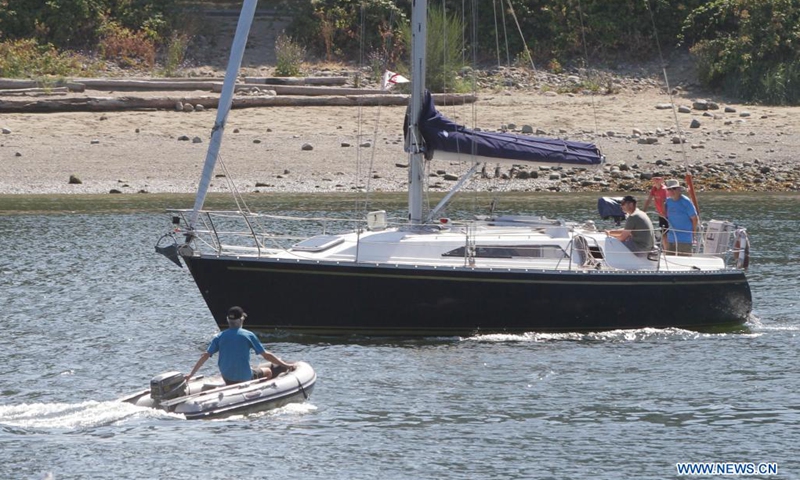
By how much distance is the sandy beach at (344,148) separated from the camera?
136 ft

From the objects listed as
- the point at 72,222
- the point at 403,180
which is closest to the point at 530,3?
the point at 403,180

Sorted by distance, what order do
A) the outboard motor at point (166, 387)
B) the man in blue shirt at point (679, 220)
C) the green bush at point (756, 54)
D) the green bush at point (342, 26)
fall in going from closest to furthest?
the outboard motor at point (166, 387) < the man in blue shirt at point (679, 220) < the green bush at point (756, 54) < the green bush at point (342, 26)

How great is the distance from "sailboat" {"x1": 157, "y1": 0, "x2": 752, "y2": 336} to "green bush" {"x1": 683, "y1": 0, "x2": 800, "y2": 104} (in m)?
25.3

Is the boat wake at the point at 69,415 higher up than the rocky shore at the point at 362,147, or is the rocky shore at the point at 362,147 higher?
the rocky shore at the point at 362,147

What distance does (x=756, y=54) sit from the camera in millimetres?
48062

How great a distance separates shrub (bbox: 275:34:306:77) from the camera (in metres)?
47.7

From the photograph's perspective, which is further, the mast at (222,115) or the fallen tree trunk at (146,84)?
the fallen tree trunk at (146,84)

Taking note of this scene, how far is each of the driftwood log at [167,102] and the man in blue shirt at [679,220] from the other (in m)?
20.0

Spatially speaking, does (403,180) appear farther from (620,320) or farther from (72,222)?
(620,320)

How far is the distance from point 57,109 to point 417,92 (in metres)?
24.5

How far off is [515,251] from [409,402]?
4.33 meters

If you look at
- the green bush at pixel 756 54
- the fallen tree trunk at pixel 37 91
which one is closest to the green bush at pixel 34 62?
the fallen tree trunk at pixel 37 91

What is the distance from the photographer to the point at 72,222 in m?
36.0

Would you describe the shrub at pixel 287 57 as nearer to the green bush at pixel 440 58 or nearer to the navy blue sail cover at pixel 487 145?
the green bush at pixel 440 58
